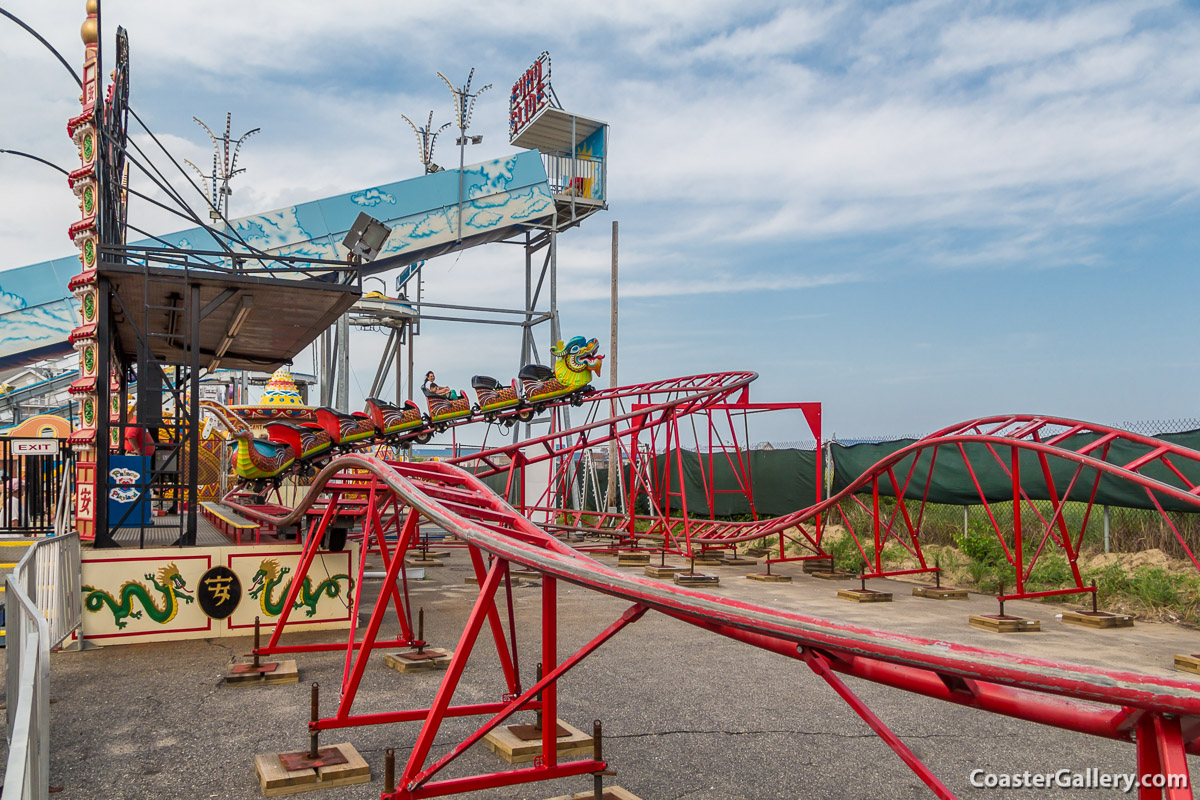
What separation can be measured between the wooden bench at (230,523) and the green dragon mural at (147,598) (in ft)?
4.08

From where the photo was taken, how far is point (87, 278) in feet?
34.6

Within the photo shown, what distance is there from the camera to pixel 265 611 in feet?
33.1

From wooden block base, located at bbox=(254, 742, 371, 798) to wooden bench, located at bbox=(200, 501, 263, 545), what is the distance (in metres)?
5.97

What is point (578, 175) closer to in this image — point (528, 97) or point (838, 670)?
point (528, 97)

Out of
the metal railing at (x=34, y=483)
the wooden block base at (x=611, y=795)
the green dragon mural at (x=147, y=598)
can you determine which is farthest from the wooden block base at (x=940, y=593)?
the metal railing at (x=34, y=483)

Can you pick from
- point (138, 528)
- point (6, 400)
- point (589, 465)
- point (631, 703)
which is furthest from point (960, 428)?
point (6, 400)

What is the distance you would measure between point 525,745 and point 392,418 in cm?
963

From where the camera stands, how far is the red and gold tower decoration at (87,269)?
33.8 ft

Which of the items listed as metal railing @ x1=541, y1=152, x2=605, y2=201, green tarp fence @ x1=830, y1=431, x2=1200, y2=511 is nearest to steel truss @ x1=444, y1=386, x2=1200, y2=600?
green tarp fence @ x1=830, y1=431, x2=1200, y2=511

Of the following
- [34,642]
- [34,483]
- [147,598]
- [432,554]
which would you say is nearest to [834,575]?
[432,554]

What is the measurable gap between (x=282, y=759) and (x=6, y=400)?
46006 millimetres

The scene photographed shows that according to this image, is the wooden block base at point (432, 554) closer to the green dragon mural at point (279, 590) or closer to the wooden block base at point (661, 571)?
the wooden block base at point (661, 571)

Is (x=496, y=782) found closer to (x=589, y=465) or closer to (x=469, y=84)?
(x=589, y=465)

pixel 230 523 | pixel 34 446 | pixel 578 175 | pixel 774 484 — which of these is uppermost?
pixel 578 175
